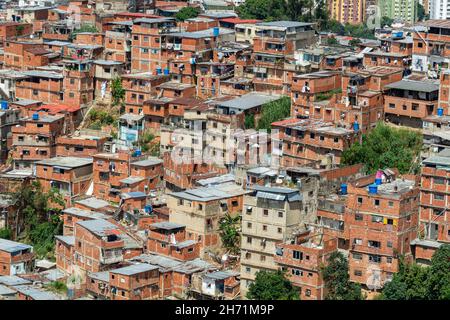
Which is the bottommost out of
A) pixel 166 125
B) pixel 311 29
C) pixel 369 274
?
pixel 369 274

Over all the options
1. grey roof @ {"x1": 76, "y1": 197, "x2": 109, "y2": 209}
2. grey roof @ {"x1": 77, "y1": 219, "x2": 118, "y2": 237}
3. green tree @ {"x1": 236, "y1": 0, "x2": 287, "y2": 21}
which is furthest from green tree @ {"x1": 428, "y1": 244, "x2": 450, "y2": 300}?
green tree @ {"x1": 236, "y1": 0, "x2": 287, "y2": 21}

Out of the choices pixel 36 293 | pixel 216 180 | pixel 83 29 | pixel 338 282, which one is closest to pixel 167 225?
pixel 216 180

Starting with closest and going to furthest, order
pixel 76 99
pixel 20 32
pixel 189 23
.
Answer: pixel 76 99 → pixel 189 23 → pixel 20 32

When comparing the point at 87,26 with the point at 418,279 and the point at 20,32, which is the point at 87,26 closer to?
the point at 20,32

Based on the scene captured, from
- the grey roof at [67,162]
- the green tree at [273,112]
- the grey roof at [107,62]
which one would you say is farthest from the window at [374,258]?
the grey roof at [107,62]

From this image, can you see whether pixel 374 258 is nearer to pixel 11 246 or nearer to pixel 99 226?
pixel 99 226

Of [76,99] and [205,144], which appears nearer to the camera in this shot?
[205,144]

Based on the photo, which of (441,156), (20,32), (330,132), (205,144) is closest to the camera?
(441,156)

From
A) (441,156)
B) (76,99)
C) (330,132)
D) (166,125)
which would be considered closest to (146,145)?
(166,125)
